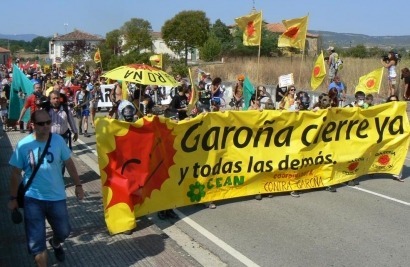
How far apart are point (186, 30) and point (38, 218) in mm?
57792

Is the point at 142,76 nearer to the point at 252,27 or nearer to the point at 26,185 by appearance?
the point at 252,27

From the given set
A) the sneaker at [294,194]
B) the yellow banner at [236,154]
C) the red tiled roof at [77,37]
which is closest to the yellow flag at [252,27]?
the yellow banner at [236,154]

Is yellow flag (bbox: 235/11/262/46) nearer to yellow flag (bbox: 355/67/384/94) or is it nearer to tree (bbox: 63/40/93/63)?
yellow flag (bbox: 355/67/384/94)

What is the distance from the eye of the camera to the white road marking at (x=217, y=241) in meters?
6.21

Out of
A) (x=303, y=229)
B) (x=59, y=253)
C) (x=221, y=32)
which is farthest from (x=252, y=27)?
(x=221, y=32)

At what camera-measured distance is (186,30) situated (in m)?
61.6

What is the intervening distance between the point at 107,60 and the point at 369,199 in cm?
5580

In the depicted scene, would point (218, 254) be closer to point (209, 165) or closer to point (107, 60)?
point (209, 165)

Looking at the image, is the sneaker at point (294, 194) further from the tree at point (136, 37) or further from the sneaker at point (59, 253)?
the tree at point (136, 37)

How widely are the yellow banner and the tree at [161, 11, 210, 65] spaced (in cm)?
5279

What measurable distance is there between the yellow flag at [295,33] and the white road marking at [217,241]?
8.06 m

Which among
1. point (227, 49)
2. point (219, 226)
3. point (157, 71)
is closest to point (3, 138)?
point (157, 71)

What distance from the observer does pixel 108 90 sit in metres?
21.2

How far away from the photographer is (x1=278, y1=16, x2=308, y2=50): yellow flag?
14.4 metres
